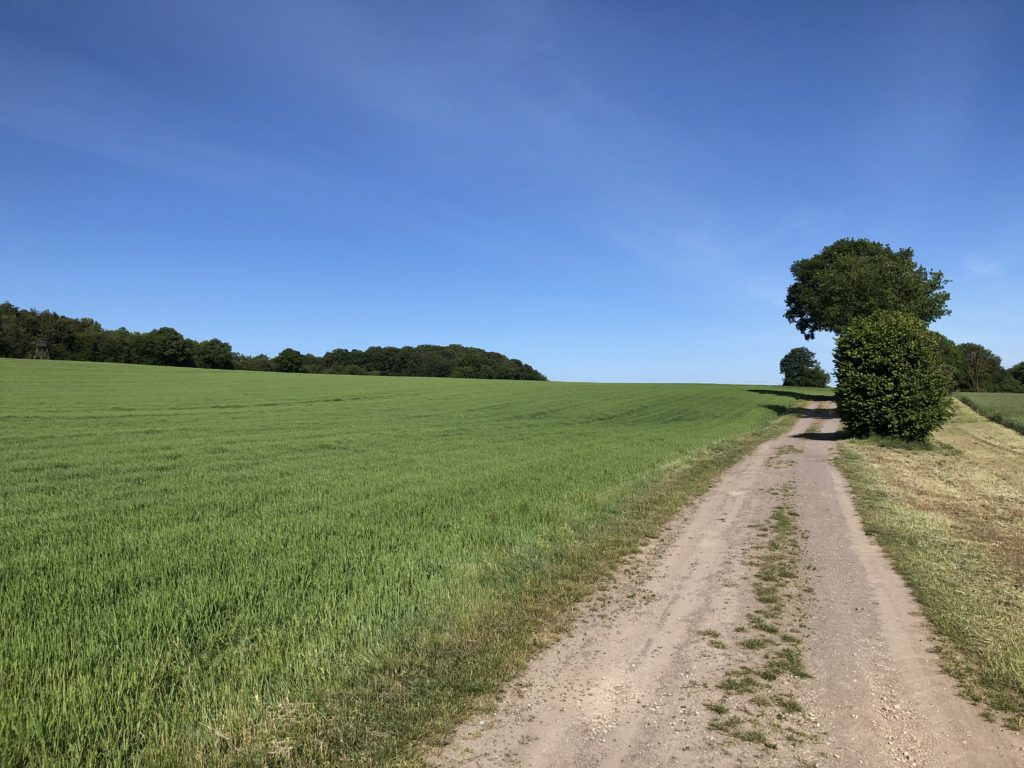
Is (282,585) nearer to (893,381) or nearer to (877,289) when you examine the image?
(893,381)

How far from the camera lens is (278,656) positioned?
465 centimetres

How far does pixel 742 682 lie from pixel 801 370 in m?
138

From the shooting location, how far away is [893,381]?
23484 millimetres

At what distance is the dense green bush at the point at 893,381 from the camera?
23000 millimetres

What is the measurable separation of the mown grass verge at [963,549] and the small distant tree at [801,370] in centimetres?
11279

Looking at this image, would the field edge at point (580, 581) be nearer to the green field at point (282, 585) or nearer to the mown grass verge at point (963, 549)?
the green field at point (282, 585)

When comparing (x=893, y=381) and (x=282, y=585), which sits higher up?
(x=893, y=381)

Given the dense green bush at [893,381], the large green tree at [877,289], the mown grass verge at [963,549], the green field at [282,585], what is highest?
the large green tree at [877,289]

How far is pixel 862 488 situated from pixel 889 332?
14326 mm

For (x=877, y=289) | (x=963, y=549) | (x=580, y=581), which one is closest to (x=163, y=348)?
(x=877, y=289)

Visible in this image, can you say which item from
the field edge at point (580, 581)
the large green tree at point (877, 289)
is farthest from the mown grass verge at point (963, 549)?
the large green tree at point (877, 289)

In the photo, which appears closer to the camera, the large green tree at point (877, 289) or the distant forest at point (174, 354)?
the large green tree at point (877, 289)

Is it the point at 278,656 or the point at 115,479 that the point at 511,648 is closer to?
the point at 278,656

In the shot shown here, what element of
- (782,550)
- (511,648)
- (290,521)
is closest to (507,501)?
(290,521)
